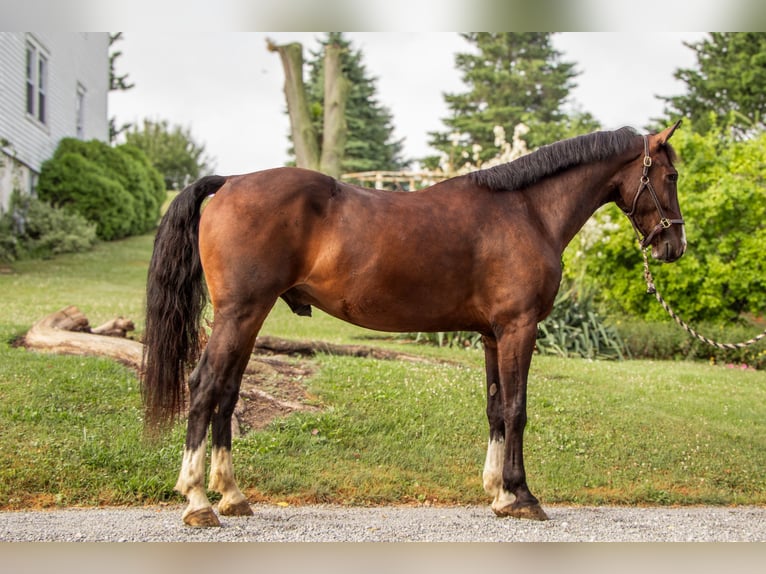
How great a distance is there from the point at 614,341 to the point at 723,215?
2.93 m

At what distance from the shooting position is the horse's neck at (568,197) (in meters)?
5.10

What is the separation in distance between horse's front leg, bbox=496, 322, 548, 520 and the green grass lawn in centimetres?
101

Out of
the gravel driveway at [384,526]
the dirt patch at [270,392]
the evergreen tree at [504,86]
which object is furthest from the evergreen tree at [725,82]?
the gravel driveway at [384,526]

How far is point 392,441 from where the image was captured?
643 centimetres

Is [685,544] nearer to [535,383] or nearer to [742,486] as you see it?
[742,486]

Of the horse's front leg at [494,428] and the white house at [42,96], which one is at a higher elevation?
the white house at [42,96]

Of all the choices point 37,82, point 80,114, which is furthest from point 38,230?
point 80,114

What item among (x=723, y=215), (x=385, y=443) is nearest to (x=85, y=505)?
(x=385, y=443)

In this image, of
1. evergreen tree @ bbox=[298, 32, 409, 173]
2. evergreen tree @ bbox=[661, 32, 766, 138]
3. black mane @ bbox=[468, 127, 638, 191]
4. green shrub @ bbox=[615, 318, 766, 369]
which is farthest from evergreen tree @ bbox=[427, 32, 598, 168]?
black mane @ bbox=[468, 127, 638, 191]

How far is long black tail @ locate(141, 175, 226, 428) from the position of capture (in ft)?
15.3

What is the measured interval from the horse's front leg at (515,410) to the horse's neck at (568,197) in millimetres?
731

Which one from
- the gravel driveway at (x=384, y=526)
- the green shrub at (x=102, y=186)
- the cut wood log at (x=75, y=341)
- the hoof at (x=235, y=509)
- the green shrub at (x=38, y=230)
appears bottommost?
the gravel driveway at (x=384, y=526)

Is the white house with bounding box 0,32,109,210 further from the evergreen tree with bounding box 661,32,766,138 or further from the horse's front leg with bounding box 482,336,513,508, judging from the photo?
the evergreen tree with bounding box 661,32,766,138

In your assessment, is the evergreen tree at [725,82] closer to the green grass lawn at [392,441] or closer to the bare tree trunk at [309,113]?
the bare tree trunk at [309,113]
